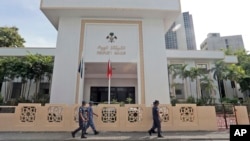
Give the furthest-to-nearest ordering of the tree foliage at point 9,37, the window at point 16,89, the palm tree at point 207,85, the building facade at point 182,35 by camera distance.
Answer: the building facade at point 182,35, the tree foliage at point 9,37, the palm tree at point 207,85, the window at point 16,89

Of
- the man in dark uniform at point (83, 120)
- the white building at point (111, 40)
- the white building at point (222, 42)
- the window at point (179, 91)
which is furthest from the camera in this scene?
the white building at point (222, 42)

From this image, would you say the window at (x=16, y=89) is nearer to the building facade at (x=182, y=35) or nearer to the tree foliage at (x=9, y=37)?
the tree foliage at (x=9, y=37)

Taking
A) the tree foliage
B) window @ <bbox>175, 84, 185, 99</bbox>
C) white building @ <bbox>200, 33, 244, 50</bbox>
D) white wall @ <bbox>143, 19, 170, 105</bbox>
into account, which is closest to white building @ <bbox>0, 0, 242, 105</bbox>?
white wall @ <bbox>143, 19, 170, 105</bbox>

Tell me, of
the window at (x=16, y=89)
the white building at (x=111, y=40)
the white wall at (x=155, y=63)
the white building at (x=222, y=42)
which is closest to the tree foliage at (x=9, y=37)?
the window at (x=16, y=89)

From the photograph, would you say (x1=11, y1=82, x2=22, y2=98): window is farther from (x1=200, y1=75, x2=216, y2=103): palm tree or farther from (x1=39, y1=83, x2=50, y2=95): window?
(x1=200, y1=75, x2=216, y2=103): palm tree

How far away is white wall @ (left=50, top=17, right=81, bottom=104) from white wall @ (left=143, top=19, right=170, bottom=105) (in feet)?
14.7

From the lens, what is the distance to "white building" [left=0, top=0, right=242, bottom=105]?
1122 cm

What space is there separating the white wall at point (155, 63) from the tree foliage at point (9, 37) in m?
24.1

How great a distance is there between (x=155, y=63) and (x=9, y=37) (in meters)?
25.7

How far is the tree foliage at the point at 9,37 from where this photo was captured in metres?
27.0

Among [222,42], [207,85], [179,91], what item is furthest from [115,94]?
[222,42]

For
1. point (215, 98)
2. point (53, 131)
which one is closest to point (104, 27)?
point (53, 131)

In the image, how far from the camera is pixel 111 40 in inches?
475

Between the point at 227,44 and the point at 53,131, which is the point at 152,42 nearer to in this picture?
the point at 53,131
